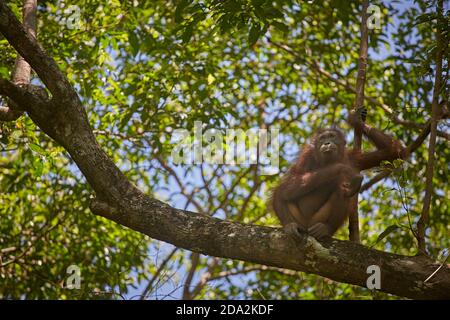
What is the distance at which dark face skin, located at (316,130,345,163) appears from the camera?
5.80 meters

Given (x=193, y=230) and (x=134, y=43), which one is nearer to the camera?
(x=193, y=230)

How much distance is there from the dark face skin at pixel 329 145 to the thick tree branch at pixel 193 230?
1.83 m

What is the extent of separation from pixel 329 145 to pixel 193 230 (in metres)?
2.12

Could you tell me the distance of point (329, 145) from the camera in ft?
19.0

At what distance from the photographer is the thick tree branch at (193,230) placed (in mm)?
3797

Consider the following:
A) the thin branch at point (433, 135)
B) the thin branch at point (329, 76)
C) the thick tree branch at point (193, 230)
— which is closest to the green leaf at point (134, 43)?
the thick tree branch at point (193, 230)

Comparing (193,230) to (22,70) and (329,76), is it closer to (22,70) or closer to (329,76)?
(22,70)

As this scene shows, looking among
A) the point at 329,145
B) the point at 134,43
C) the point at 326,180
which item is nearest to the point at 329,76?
the point at 329,145

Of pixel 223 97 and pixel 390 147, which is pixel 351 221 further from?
pixel 223 97

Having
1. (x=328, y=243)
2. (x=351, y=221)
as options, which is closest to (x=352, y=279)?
(x=328, y=243)

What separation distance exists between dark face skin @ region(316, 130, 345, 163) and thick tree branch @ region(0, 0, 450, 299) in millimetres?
1825

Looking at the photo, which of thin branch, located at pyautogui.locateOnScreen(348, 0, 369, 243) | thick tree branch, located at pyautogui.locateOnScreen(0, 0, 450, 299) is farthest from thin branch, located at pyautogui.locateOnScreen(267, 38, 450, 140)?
thick tree branch, located at pyautogui.locateOnScreen(0, 0, 450, 299)

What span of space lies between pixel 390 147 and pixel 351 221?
1.03m
